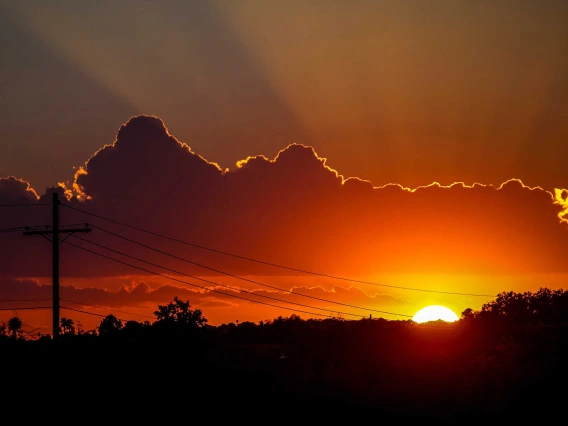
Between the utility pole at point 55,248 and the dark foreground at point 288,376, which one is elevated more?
the utility pole at point 55,248

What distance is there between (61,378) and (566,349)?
44069 mm

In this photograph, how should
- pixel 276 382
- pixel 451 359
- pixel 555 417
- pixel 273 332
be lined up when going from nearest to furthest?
pixel 555 417 → pixel 276 382 → pixel 451 359 → pixel 273 332

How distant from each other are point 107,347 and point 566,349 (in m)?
39.6

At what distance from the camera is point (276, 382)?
59.1 metres

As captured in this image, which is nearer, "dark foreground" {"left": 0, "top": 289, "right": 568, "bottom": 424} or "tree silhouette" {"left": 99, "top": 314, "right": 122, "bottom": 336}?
"dark foreground" {"left": 0, "top": 289, "right": 568, "bottom": 424}

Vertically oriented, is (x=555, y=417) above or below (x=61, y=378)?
below

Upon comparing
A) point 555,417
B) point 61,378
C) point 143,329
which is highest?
point 143,329

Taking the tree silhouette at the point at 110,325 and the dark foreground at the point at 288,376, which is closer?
the dark foreground at the point at 288,376

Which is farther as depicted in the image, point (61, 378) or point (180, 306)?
point (180, 306)

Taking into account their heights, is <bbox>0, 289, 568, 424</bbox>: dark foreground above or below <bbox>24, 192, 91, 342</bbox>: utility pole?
below

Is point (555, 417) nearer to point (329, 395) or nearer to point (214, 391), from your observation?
point (329, 395)

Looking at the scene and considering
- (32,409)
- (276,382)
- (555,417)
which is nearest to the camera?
(32,409)

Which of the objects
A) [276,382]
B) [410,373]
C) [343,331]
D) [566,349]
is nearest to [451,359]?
[410,373]

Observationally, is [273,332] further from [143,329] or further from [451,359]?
[143,329]
